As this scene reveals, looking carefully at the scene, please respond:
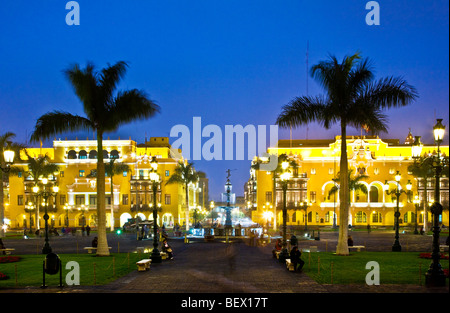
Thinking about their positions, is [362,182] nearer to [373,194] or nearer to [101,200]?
[373,194]

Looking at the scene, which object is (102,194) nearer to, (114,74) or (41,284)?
(114,74)

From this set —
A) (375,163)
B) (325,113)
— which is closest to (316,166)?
(375,163)

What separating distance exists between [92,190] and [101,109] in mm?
56496

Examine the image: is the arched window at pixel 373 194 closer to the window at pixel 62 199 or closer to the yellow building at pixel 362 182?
the yellow building at pixel 362 182

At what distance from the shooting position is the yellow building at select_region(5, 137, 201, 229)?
258ft

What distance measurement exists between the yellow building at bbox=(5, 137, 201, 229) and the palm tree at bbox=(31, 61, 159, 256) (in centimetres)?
5200

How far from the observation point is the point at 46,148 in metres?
85.2

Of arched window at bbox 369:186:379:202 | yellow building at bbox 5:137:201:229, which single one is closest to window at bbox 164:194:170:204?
yellow building at bbox 5:137:201:229

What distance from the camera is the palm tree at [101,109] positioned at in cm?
2466

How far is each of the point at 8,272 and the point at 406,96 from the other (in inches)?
791

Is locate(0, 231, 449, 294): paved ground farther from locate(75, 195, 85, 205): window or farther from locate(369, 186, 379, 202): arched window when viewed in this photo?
locate(369, 186, 379, 202): arched window

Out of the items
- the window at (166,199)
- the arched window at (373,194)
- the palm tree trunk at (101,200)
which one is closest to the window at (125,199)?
the window at (166,199)

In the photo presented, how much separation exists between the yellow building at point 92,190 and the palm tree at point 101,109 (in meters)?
52.0
